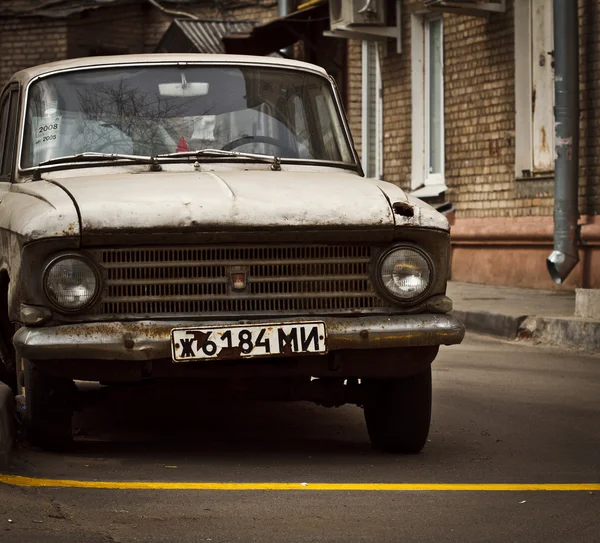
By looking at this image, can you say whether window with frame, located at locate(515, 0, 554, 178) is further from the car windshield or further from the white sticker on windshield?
the white sticker on windshield

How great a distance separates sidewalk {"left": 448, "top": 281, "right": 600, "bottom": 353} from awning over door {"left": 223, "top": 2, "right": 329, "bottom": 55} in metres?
7.99

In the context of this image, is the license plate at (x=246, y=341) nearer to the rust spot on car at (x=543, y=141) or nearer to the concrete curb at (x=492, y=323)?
the concrete curb at (x=492, y=323)

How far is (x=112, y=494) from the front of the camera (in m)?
5.31

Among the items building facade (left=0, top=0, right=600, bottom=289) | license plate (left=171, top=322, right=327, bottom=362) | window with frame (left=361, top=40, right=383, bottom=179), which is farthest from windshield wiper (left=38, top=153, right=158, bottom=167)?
window with frame (left=361, top=40, right=383, bottom=179)

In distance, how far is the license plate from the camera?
568 cm

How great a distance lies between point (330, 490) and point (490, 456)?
118cm

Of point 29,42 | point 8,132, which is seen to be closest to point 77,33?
point 29,42

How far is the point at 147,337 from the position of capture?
568 cm

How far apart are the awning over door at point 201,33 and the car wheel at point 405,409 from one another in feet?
57.5

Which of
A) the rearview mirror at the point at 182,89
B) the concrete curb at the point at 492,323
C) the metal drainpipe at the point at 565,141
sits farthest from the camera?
the metal drainpipe at the point at 565,141

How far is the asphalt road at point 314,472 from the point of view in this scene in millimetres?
4750

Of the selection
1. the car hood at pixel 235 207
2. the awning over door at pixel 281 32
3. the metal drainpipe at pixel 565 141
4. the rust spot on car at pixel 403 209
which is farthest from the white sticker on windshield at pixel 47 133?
the awning over door at pixel 281 32

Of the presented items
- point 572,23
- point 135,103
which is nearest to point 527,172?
point 572,23

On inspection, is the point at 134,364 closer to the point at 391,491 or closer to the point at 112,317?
the point at 112,317
